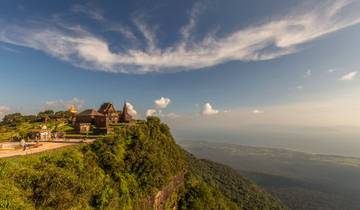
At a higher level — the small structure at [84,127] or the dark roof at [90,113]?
the dark roof at [90,113]

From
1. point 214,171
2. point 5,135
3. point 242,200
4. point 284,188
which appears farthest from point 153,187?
point 284,188

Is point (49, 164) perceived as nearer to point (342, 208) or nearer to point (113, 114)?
point (113, 114)

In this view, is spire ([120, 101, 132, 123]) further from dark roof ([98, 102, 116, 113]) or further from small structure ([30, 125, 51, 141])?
small structure ([30, 125, 51, 141])

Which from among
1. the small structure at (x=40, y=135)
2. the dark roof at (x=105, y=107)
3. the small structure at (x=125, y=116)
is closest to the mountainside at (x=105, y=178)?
the small structure at (x=125, y=116)

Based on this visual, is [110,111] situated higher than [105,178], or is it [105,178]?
[110,111]

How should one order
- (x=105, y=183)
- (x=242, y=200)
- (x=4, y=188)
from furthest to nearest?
(x=242, y=200), (x=105, y=183), (x=4, y=188)

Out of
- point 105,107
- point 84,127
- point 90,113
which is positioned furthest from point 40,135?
point 105,107

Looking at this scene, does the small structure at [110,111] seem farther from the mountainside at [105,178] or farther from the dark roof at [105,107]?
the mountainside at [105,178]

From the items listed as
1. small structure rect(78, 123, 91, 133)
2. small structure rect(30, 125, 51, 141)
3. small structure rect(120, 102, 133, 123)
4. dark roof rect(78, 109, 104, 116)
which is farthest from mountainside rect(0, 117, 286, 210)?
small structure rect(30, 125, 51, 141)

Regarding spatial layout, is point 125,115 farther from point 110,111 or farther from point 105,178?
point 105,178
